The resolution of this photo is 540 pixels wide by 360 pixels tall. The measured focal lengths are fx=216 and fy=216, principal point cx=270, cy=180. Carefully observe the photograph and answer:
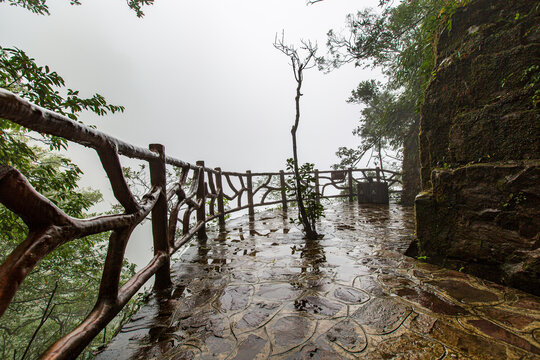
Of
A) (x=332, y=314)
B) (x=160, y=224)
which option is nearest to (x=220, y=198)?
(x=160, y=224)

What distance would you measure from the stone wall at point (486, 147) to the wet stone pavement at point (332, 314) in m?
0.27

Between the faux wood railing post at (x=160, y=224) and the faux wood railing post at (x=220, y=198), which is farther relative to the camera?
the faux wood railing post at (x=220, y=198)

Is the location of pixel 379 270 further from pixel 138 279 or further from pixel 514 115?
pixel 138 279

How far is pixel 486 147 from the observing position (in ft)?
6.65

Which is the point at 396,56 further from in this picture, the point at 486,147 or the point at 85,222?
the point at 85,222

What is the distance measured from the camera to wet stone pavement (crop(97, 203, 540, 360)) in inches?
46.6

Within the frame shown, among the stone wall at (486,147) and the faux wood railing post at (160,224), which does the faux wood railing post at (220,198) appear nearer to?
the faux wood railing post at (160,224)

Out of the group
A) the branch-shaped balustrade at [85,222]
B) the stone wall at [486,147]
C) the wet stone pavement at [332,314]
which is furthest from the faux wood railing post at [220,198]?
the stone wall at [486,147]

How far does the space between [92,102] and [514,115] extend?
441cm

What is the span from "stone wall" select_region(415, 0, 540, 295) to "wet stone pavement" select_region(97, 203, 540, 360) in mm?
271

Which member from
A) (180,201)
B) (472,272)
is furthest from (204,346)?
(472,272)

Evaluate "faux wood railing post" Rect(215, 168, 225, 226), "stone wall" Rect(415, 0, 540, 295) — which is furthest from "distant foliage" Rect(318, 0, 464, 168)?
"faux wood railing post" Rect(215, 168, 225, 226)

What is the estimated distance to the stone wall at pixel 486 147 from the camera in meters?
1.72

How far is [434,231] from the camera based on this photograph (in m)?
2.29
